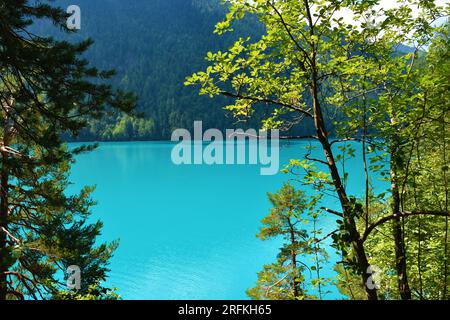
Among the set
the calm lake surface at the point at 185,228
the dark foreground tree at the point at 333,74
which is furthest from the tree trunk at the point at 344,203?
the calm lake surface at the point at 185,228

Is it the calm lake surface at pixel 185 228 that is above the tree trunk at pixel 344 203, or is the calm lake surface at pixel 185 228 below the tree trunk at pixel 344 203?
above

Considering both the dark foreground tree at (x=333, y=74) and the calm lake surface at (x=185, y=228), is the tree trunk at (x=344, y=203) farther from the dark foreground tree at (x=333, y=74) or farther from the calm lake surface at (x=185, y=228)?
the calm lake surface at (x=185, y=228)

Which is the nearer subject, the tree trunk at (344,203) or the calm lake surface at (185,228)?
the tree trunk at (344,203)

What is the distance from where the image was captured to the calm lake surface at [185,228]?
25531 mm

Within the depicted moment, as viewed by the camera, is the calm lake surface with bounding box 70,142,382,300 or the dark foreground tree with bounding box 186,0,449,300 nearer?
the dark foreground tree with bounding box 186,0,449,300

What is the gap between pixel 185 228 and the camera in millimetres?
38875

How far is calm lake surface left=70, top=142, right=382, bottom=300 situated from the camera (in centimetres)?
2553

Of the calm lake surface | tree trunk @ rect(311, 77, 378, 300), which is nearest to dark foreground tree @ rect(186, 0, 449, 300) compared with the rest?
tree trunk @ rect(311, 77, 378, 300)

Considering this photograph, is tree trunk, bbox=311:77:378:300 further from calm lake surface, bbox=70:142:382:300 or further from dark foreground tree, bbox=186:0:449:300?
calm lake surface, bbox=70:142:382:300

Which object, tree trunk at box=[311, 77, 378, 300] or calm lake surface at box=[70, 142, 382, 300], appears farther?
calm lake surface at box=[70, 142, 382, 300]

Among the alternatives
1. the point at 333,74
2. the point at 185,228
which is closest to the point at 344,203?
the point at 333,74

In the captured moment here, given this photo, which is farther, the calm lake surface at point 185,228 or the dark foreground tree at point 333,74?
the calm lake surface at point 185,228

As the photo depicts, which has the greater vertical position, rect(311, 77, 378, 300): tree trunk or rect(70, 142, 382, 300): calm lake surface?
rect(70, 142, 382, 300): calm lake surface
